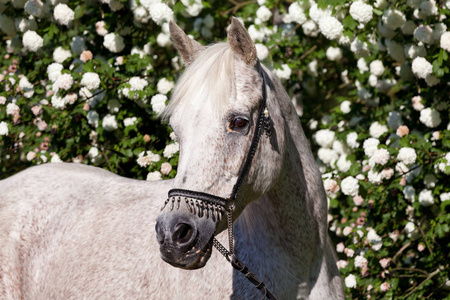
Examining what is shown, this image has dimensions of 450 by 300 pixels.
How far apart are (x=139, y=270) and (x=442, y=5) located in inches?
114

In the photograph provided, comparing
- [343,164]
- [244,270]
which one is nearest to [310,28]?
[343,164]

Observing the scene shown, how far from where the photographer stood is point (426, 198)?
4.55 meters

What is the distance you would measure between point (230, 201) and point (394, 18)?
8.81 ft

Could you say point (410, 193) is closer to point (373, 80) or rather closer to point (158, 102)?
point (373, 80)

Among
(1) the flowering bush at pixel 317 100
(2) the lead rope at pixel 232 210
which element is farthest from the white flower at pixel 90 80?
(2) the lead rope at pixel 232 210

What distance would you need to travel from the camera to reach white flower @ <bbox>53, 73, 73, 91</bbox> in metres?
4.73

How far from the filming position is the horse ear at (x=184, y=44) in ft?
8.80

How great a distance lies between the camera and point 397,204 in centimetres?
470

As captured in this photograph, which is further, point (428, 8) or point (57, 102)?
point (57, 102)

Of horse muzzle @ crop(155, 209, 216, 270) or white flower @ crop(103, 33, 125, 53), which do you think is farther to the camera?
white flower @ crop(103, 33, 125, 53)

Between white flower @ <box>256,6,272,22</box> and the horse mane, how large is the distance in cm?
292

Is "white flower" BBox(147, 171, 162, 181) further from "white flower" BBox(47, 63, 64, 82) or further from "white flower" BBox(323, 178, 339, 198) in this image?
"white flower" BBox(323, 178, 339, 198)

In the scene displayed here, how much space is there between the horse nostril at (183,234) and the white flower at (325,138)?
3260mm

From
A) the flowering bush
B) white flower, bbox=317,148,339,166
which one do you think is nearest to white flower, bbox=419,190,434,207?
the flowering bush
